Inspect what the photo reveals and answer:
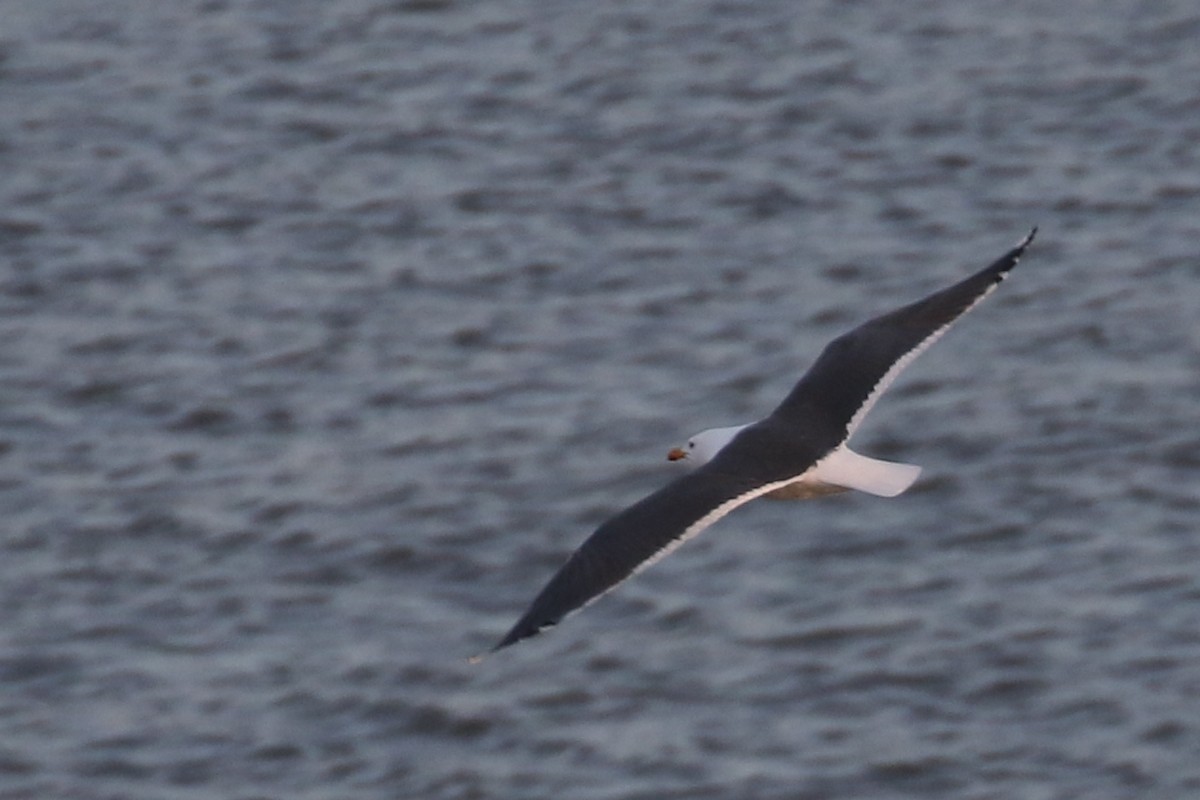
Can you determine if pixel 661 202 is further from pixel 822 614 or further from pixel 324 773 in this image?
pixel 324 773

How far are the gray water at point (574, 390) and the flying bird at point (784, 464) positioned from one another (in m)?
2.33

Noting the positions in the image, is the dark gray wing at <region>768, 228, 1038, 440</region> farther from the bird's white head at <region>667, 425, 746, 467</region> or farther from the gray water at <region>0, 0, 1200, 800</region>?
the gray water at <region>0, 0, 1200, 800</region>

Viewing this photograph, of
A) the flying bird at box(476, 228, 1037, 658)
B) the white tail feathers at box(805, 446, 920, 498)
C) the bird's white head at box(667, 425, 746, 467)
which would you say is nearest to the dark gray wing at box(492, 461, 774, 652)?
the flying bird at box(476, 228, 1037, 658)

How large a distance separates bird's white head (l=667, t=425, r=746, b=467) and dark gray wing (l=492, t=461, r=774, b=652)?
2.22ft

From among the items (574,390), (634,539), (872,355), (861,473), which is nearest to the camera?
(634,539)

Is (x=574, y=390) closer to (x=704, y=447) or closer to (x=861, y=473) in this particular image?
(x=704, y=447)

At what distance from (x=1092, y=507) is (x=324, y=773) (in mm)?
4040

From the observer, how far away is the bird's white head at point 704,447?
31.2 ft

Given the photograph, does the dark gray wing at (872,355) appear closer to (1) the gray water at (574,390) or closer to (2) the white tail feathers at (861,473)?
(2) the white tail feathers at (861,473)

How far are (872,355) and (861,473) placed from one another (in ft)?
2.93

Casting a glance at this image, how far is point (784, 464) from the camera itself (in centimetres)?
889

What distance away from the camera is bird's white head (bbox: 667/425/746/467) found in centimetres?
950

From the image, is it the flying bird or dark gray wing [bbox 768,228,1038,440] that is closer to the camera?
the flying bird

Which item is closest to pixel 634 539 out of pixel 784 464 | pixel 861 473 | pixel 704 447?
pixel 784 464
